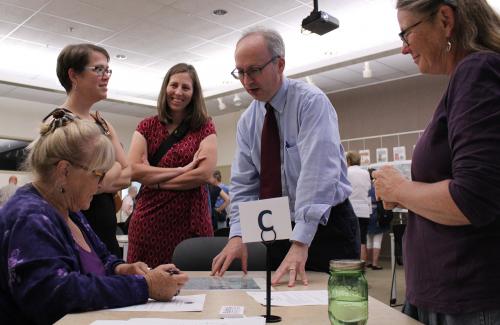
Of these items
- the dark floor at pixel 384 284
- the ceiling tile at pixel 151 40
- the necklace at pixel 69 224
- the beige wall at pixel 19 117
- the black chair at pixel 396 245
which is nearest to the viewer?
the necklace at pixel 69 224

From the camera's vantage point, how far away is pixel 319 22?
485 cm

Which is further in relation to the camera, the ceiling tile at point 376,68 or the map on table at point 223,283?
the ceiling tile at point 376,68

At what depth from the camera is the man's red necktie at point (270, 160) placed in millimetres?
1711

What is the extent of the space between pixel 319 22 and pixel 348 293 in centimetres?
435

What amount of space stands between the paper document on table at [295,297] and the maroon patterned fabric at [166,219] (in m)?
0.94

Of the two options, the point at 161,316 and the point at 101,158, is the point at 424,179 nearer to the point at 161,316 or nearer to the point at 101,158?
the point at 161,316

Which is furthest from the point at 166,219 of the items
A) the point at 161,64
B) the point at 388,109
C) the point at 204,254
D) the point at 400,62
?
the point at 388,109

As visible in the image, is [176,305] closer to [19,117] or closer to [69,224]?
[69,224]

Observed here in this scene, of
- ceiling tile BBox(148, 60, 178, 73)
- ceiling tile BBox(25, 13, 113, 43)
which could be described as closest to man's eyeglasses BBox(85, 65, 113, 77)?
ceiling tile BBox(25, 13, 113, 43)

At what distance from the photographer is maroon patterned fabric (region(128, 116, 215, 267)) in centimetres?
216

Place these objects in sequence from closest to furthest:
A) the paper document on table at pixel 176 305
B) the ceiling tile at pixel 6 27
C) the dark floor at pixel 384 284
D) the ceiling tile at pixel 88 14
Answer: the paper document on table at pixel 176 305 < the dark floor at pixel 384 284 < the ceiling tile at pixel 88 14 < the ceiling tile at pixel 6 27

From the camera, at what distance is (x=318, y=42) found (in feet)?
23.6

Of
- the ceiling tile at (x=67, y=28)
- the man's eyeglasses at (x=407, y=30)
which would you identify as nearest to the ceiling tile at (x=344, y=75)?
the ceiling tile at (x=67, y=28)

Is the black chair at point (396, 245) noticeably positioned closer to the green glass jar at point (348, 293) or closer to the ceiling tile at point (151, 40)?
the green glass jar at point (348, 293)
